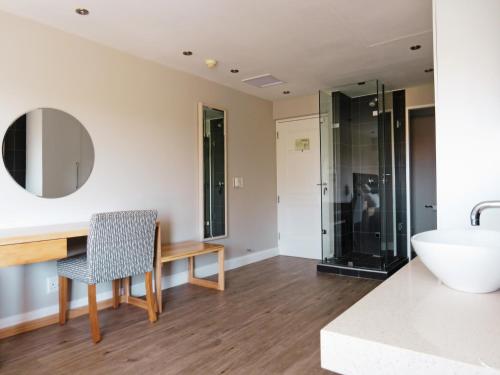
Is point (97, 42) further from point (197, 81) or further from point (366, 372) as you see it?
point (366, 372)

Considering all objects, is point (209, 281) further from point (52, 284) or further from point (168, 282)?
point (52, 284)

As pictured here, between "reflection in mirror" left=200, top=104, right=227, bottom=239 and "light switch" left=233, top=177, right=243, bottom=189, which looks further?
"light switch" left=233, top=177, right=243, bottom=189

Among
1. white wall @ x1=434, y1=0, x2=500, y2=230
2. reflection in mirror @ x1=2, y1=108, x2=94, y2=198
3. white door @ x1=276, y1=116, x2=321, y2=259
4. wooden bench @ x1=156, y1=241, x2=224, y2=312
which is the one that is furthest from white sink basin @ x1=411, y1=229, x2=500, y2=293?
white door @ x1=276, y1=116, x2=321, y2=259

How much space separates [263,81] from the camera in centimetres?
434

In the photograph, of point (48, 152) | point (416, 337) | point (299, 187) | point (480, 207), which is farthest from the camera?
point (299, 187)

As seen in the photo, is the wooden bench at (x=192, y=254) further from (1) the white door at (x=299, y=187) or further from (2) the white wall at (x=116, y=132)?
(1) the white door at (x=299, y=187)

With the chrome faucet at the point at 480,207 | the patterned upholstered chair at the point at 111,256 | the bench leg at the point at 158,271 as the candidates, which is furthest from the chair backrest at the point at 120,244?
the chrome faucet at the point at 480,207

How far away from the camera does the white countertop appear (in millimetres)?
679

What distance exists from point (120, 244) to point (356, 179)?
124 inches

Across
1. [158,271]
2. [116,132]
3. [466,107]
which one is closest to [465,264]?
[466,107]

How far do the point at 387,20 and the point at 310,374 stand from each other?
8.50ft

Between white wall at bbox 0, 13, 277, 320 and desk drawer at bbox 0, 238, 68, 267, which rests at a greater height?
white wall at bbox 0, 13, 277, 320

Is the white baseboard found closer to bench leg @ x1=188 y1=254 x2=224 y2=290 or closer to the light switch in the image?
bench leg @ x1=188 y1=254 x2=224 y2=290

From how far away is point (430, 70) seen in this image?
13.0 ft
